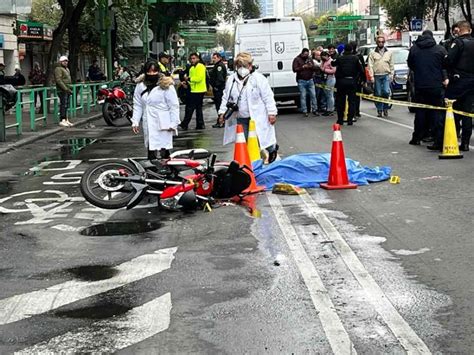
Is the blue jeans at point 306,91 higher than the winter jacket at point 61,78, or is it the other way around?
the winter jacket at point 61,78

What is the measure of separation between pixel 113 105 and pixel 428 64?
11599 millimetres

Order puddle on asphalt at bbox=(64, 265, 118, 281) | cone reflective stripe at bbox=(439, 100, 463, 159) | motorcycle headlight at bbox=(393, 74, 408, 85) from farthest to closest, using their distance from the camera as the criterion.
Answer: motorcycle headlight at bbox=(393, 74, 408, 85) → cone reflective stripe at bbox=(439, 100, 463, 159) → puddle on asphalt at bbox=(64, 265, 118, 281)

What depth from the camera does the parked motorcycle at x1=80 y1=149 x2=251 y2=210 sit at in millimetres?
8962

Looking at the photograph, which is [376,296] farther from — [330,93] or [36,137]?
[330,93]

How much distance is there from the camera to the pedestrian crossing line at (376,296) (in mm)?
4652

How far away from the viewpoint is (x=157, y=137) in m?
10.8

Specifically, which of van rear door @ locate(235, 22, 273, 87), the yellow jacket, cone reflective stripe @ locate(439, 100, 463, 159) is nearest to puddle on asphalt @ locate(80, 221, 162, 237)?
cone reflective stripe @ locate(439, 100, 463, 159)

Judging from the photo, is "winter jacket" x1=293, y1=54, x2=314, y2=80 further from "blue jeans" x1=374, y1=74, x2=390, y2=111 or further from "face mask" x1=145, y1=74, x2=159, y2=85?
"face mask" x1=145, y1=74, x2=159, y2=85

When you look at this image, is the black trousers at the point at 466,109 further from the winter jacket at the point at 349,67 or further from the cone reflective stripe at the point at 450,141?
the winter jacket at the point at 349,67

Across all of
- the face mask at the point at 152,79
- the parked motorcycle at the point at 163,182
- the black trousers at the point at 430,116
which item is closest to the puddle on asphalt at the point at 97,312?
the parked motorcycle at the point at 163,182

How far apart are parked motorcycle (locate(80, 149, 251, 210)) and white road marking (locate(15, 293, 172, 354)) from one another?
140 inches

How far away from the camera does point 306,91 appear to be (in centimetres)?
2253

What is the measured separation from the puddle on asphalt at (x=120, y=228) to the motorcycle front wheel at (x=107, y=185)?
60 cm

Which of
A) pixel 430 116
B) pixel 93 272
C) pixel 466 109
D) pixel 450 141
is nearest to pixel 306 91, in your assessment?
pixel 430 116
